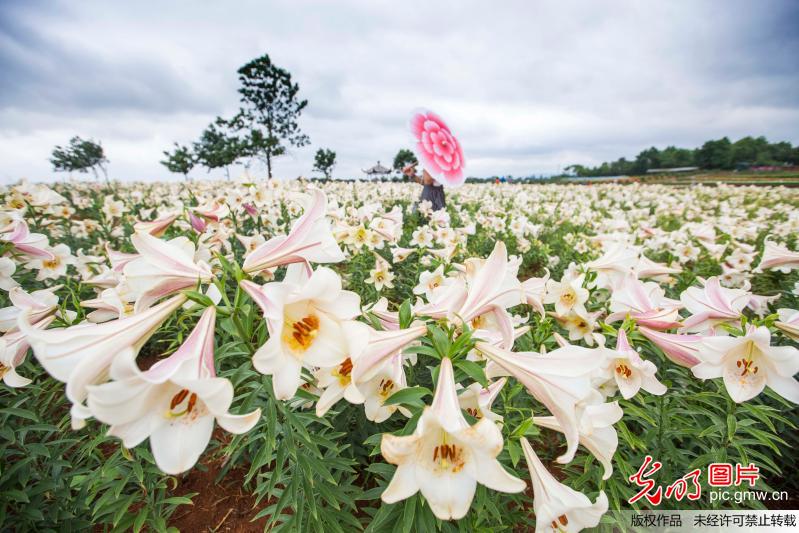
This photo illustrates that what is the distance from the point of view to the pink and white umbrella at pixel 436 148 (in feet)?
5.05

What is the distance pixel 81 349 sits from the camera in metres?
0.70

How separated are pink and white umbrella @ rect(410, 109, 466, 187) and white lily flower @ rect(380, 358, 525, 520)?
1014mm

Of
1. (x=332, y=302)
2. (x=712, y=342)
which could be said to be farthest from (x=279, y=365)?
(x=712, y=342)

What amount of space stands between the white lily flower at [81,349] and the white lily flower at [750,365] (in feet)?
5.04

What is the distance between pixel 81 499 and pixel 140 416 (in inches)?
62.6

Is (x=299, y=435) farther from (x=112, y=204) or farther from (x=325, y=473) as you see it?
(x=112, y=204)

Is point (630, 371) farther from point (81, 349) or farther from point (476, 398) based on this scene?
point (81, 349)

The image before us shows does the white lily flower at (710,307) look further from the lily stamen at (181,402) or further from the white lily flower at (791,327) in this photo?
the lily stamen at (181,402)

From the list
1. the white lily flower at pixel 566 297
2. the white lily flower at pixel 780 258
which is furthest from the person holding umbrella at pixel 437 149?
the white lily flower at pixel 780 258

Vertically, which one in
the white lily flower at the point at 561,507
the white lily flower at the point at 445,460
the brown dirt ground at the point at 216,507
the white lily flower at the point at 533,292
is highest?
the white lily flower at the point at 533,292

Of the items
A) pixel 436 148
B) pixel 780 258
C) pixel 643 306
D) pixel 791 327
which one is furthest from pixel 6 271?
pixel 780 258

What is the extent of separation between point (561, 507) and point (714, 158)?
50.8 m

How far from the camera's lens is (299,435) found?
1.21m

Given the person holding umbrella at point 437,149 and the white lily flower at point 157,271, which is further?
the person holding umbrella at point 437,149
